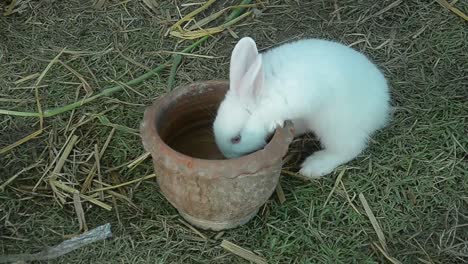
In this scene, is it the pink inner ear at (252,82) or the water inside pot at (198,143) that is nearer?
the pink inner ear at (252,82)

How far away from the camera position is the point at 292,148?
11.3 feet

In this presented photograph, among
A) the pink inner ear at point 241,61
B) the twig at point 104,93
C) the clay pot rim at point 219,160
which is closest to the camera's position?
the clay pot rim at point 219,160

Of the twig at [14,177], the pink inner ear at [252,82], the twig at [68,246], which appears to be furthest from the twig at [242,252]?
the twig at [14,177]

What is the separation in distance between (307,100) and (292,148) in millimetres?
533

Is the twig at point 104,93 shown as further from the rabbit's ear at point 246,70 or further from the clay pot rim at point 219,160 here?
the rabbit's ear at point 246,70

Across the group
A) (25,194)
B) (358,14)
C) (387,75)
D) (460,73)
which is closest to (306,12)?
(358,14)

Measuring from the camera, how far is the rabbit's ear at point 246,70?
109 inches

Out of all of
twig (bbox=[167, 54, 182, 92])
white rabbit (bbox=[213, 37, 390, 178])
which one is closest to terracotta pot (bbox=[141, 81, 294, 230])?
white rabbit (bbox=[213, 37, 390, 178])

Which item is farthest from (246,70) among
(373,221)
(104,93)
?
(104,93)

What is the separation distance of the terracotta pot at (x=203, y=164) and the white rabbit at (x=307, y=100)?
0.51 feet

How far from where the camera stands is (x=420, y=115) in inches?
138

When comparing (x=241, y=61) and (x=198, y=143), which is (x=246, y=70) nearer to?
(x=241, y=61)

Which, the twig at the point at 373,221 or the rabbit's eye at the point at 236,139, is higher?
the rabbit's eye at the point at 236,139

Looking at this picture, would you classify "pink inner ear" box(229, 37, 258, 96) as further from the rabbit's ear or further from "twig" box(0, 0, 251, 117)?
"twig" box(0, 0, 251, 117)
